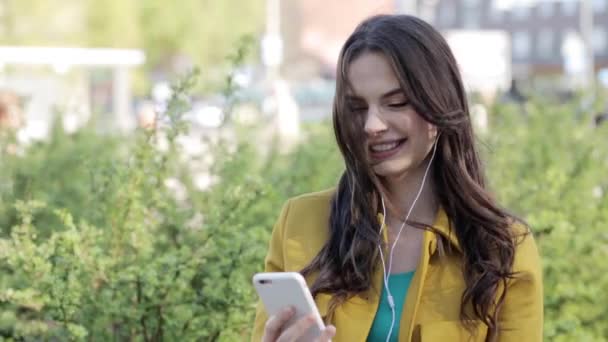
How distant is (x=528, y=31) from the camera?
87438 mm

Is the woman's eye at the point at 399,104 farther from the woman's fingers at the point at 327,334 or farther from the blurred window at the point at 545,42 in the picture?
the blurred window at the point at 545,42

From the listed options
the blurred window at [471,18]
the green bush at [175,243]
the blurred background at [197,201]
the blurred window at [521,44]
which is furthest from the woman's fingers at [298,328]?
the blurred window at [521,44]

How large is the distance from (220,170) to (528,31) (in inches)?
3327

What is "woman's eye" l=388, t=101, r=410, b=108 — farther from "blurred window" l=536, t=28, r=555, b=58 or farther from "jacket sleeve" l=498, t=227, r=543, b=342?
"blurred window" l=536, t=28, r=555, b=58

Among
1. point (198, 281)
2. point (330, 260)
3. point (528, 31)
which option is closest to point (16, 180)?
point (198, 281)

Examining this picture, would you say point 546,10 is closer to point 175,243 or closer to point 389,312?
point 175,243

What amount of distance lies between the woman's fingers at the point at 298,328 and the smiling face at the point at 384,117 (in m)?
0.46

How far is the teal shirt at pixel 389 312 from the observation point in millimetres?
2340

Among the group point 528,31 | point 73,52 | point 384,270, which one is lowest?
point 528,31

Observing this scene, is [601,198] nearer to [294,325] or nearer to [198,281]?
[198,281]

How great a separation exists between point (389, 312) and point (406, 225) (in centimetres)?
20

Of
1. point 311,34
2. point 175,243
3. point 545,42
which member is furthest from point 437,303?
point 545,42

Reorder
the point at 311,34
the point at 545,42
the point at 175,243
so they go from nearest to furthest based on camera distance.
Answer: the point at 175,243 → the point at 311,34 → the point at 545,42

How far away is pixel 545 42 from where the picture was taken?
87438 mm
